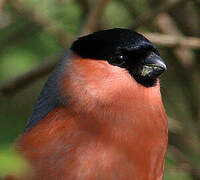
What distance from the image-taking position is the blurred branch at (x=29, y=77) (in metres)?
4.49

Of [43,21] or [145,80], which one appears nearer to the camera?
[145,80]

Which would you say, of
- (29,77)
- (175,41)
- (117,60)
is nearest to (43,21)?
(29,77)

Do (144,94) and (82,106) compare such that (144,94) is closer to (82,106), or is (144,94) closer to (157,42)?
(82,106)

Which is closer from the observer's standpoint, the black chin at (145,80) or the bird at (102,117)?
the bird at (102,117)

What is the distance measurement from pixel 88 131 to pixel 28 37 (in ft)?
8.48

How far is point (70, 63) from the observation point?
336 centimetres

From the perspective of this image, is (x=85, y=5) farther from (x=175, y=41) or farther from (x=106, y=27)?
(x=175, y=41)

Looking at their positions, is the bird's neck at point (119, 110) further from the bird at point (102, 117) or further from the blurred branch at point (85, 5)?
the blurred branch at point (85, 5)

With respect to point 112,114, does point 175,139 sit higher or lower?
lower

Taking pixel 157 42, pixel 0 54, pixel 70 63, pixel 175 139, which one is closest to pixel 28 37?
pixel 0 54

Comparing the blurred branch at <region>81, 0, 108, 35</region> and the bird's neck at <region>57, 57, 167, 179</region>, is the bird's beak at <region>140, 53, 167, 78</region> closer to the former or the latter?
the bird's neck at <region>57, 57, 167, 179</region>

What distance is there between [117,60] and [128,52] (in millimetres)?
103

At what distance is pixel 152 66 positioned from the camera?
3.14 m

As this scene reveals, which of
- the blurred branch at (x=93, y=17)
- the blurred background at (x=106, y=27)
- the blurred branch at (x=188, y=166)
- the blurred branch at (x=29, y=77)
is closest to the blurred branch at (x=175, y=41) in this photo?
the blurred background at (x=106, y=27)
